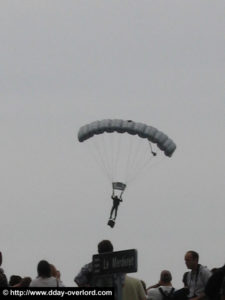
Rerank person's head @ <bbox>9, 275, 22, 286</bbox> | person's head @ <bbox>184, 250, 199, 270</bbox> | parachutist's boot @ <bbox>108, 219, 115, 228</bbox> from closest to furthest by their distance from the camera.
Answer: person's head @ <bbox>184, 250, 199, 270</bbox>, person's head @ <bbox>9, 275, 22, 286</bbox>, parachutist's boot @ <bbox>108, 219, 115, 228</bbox>

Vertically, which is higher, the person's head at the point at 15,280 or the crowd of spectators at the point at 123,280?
the person's head at the point at 15,280

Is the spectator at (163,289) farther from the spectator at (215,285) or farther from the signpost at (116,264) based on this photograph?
the spectator at (215,285)

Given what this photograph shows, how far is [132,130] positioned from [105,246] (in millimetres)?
18390

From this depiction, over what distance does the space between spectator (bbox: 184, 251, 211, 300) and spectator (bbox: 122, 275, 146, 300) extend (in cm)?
109

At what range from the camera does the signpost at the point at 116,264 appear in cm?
1532

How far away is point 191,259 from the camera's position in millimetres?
18156

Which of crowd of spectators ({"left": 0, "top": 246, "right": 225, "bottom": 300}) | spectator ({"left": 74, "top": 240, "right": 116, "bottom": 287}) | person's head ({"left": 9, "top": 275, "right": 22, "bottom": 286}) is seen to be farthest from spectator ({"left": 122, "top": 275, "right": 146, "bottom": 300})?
person's head ({"left": 9, "top": 275, "right": 22, "bottom": 286})

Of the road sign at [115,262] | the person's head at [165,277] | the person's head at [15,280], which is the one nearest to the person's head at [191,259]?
the person's head at [165,277]

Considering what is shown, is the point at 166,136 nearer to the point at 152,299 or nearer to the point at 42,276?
the point at 152,299

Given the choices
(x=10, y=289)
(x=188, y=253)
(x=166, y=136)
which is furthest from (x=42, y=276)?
(x=166, y=136)

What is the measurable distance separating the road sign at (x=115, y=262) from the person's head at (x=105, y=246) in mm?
1260

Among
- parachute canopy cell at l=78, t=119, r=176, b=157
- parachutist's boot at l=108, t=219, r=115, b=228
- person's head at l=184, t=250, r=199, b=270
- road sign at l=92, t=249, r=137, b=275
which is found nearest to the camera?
road sign at l=92, t=249, r=137, b=275

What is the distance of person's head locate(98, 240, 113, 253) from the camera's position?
1725 centimetres

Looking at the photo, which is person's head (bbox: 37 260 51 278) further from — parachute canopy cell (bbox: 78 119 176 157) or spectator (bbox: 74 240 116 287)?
parachute canopy cell (bbox: 78 119 176 157)
